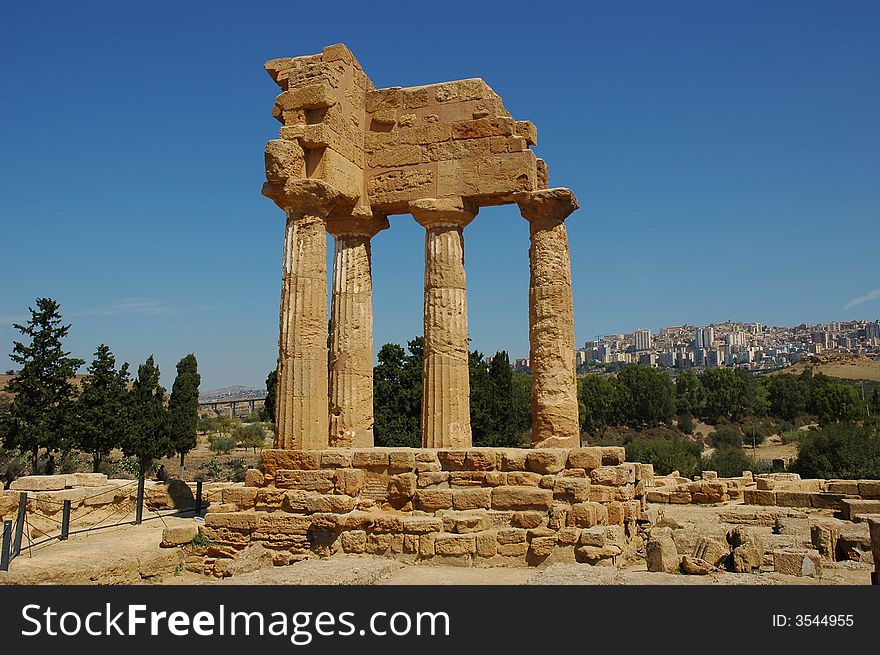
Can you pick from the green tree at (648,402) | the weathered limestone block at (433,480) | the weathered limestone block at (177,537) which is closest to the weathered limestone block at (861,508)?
the weathered limestone block at (433,480)

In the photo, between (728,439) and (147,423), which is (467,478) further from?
(728,439)

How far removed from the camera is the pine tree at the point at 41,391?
29.3 meters

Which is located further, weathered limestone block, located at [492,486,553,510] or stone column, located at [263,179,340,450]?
stone column, located at [263,179,340,450]

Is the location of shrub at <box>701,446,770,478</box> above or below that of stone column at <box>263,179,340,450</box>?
below

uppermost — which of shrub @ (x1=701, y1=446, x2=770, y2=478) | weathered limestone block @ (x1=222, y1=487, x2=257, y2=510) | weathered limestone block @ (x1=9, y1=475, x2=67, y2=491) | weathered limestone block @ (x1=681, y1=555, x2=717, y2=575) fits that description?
weathered limestone block @ (x1=222, y1=487, x2=257, y2=510)

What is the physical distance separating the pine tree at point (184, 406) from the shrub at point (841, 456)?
1126 inches

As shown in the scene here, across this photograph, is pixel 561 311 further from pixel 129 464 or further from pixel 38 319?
pixel 129 464

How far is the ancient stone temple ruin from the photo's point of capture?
38.7 feet

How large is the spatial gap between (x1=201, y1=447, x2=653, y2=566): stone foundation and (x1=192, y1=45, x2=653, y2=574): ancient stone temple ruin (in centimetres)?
3

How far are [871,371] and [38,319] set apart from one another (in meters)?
109

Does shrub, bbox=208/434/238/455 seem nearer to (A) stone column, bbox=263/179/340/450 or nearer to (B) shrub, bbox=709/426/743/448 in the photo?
(B) shrub, bbox=709/426/743/448

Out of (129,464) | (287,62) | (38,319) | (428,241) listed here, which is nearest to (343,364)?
(428,241)

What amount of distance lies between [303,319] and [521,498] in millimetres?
5312

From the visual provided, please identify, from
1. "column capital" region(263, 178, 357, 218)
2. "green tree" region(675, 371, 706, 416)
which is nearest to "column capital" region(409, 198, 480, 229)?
"column capital" region(263, 178, 357, 218)
